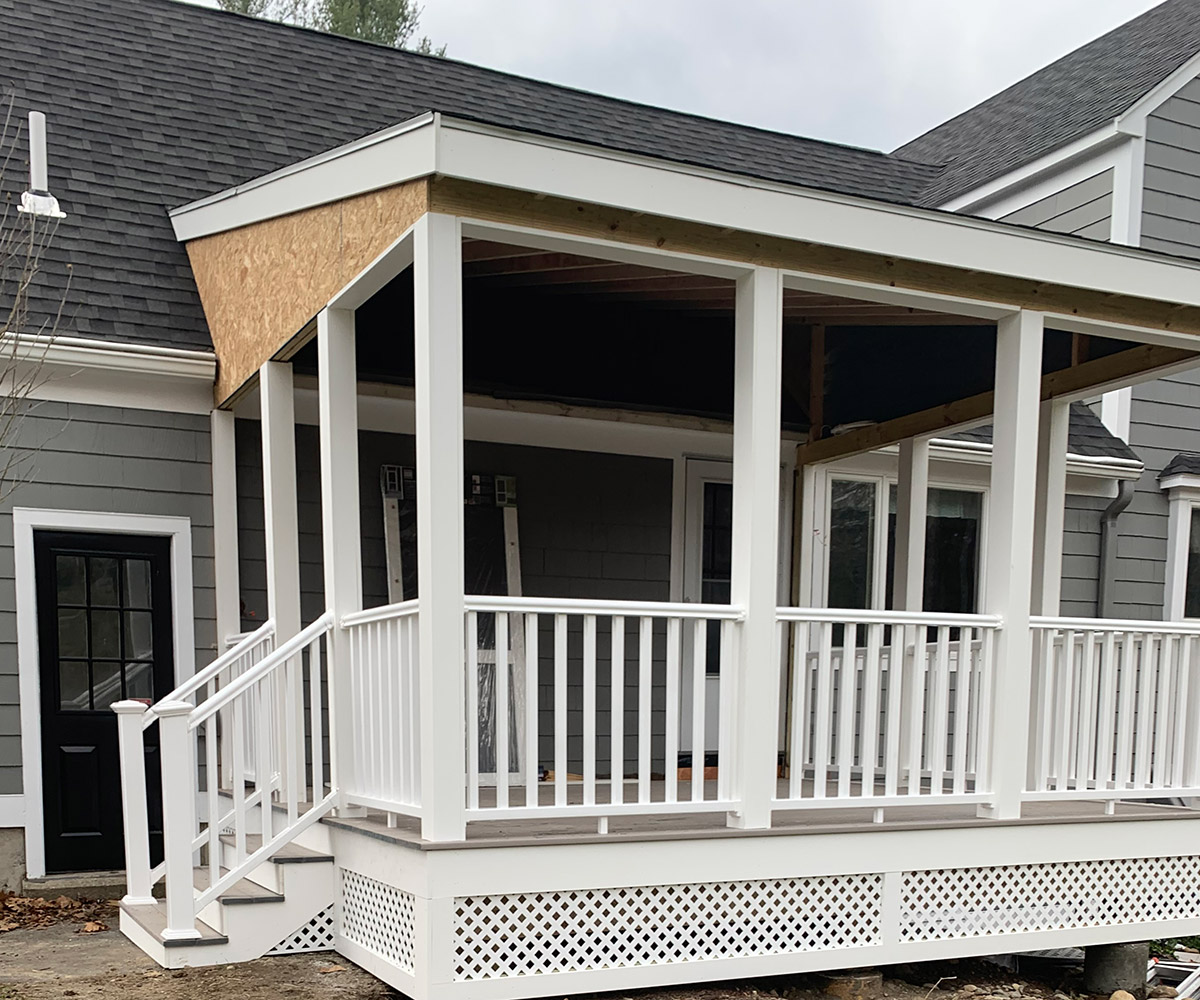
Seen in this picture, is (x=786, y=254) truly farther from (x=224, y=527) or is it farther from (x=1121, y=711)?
(x=224, y=527)

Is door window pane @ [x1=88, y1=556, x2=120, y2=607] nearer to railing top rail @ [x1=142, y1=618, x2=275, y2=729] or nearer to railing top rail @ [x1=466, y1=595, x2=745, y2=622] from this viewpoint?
railing top rail @ [x1=142, y1=618, x2=275, y2=729]

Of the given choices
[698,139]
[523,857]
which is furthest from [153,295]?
[698,139]

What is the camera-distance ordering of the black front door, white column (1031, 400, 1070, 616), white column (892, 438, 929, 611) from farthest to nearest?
white column (892, 438, 929, 611) → white column (1031, 400, 1070, 616) → the black front door

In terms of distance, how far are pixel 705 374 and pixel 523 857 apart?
4.00 meters

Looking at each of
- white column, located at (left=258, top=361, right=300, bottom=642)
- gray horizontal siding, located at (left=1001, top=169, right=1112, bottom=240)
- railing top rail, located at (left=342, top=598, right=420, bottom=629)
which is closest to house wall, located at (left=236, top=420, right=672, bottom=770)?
white column, located at (left=258, top=361, right=300, bottom=642)

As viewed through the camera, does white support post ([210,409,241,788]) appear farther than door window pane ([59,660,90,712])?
Yes

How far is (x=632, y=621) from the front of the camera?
7.58m

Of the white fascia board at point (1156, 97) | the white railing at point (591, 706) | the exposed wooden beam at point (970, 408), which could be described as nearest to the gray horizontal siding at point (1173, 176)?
the white fascia board at point (1156, 97)

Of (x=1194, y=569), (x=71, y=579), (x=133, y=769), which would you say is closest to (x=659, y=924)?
(x=133, y=769)

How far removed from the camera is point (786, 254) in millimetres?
4875

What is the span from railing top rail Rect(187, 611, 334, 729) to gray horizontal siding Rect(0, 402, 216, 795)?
69.5 inches

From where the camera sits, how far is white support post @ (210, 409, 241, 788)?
21.5 ft

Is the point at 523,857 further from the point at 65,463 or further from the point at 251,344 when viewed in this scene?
the point at 65,463

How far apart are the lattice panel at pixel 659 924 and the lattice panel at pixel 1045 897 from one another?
28 cm
